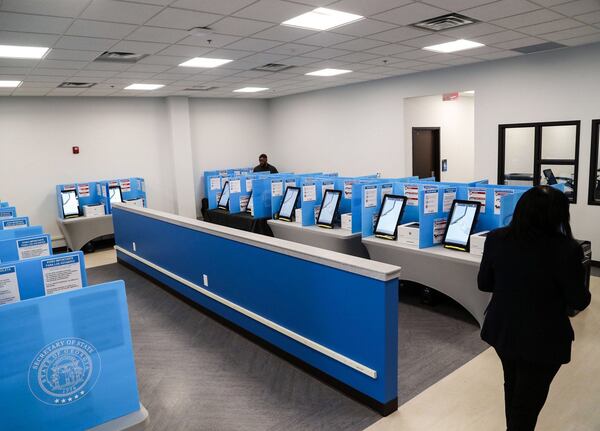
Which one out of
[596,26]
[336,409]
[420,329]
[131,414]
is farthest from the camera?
[596,26]

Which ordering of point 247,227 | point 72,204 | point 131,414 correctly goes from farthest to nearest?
1. point 72,204
2. point 247,227
3. point 131,414

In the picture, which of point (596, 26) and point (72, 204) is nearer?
point (596, 26)

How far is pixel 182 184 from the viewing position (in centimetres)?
929

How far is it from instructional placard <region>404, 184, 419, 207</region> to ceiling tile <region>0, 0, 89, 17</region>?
307 centimetres

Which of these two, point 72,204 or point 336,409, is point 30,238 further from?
point 72,204

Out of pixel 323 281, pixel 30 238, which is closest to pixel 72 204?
pixel 30 238

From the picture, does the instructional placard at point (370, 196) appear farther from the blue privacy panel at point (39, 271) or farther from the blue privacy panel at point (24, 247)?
the blue privacy panel at point (39, 271)

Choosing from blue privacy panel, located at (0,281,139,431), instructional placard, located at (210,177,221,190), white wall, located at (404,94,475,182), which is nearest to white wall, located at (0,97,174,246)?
instructional placard, located at (210,177,221,190)

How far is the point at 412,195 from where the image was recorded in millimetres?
4402

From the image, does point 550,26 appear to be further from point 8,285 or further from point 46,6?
point 8,285

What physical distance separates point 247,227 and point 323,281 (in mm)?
3005

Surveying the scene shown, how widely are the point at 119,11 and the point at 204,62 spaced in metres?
2.32

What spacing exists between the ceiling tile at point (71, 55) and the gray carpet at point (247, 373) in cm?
269

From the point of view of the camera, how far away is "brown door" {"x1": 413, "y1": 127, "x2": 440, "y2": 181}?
8258 mm
